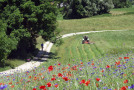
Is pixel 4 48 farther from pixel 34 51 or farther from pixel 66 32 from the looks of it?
pixel 66 32

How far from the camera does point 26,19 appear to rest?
109 feet

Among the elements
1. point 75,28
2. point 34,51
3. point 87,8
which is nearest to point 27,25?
point 34,51

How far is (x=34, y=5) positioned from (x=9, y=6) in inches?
137

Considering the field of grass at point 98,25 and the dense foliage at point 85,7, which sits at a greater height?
the dense foliage at point 85,7

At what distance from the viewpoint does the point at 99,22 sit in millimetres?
74188

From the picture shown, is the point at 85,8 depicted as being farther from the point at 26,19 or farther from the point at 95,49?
the point at 26,19

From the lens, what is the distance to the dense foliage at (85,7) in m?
87.5

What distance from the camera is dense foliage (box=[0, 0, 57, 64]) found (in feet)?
99.8

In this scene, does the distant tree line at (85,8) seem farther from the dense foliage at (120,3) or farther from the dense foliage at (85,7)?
the dense foliage at (120,3)

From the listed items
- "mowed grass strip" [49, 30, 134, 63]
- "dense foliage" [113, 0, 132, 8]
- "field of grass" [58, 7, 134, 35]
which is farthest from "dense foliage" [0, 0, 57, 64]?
"dense foliage" [113, 0, 132, 8]

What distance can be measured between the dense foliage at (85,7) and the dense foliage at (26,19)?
5402 cm

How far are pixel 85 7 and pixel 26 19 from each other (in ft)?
189

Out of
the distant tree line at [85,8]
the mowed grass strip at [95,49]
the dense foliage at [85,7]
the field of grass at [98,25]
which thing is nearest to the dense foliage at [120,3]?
the distant tree line at [85,8]

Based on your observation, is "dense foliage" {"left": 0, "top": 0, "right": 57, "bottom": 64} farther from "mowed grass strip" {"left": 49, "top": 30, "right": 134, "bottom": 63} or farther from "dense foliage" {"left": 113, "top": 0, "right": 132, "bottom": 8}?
"dense foliage" {"left": 113, "top": 0, "right": 132, "bottom": 8}
